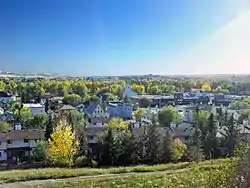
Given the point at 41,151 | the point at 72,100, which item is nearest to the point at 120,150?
the point at 41,151

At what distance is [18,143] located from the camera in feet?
53.8

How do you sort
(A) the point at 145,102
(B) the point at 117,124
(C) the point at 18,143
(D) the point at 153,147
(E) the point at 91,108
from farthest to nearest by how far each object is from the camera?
1. (A) the point at 145,102
2. (E) the point at 91,108
3. (B) the point at 117,124
4. (C) the point at 18,143
5. (D) the point at 153,147

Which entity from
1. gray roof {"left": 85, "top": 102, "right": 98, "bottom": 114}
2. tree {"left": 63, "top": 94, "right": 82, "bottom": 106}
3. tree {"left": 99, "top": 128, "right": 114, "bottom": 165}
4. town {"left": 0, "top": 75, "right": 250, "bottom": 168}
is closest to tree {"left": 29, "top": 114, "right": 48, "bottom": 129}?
town {"left": 0, "top": 75, "right": 250, "bottom": 168}

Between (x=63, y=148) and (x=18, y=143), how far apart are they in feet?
15.7

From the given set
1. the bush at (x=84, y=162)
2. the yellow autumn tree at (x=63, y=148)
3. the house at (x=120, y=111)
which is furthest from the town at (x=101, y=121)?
the yellow autumn tree at (x=63, y=148)

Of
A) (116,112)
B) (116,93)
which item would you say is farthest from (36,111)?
(116,93)

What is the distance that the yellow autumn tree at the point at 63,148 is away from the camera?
12.3 m

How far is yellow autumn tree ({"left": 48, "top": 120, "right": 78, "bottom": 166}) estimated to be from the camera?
12264 mm

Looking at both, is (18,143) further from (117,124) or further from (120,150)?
(117,124)

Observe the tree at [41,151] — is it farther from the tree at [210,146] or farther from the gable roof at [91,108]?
the gable roof at [91,108]

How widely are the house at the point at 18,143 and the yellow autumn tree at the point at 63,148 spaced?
318 cm

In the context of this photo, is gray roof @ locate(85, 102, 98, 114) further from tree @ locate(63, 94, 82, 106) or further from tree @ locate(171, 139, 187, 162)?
tree @ locate(171, 139, 187, 162)

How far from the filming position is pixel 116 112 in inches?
1222

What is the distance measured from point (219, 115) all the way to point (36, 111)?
13.4 metres
